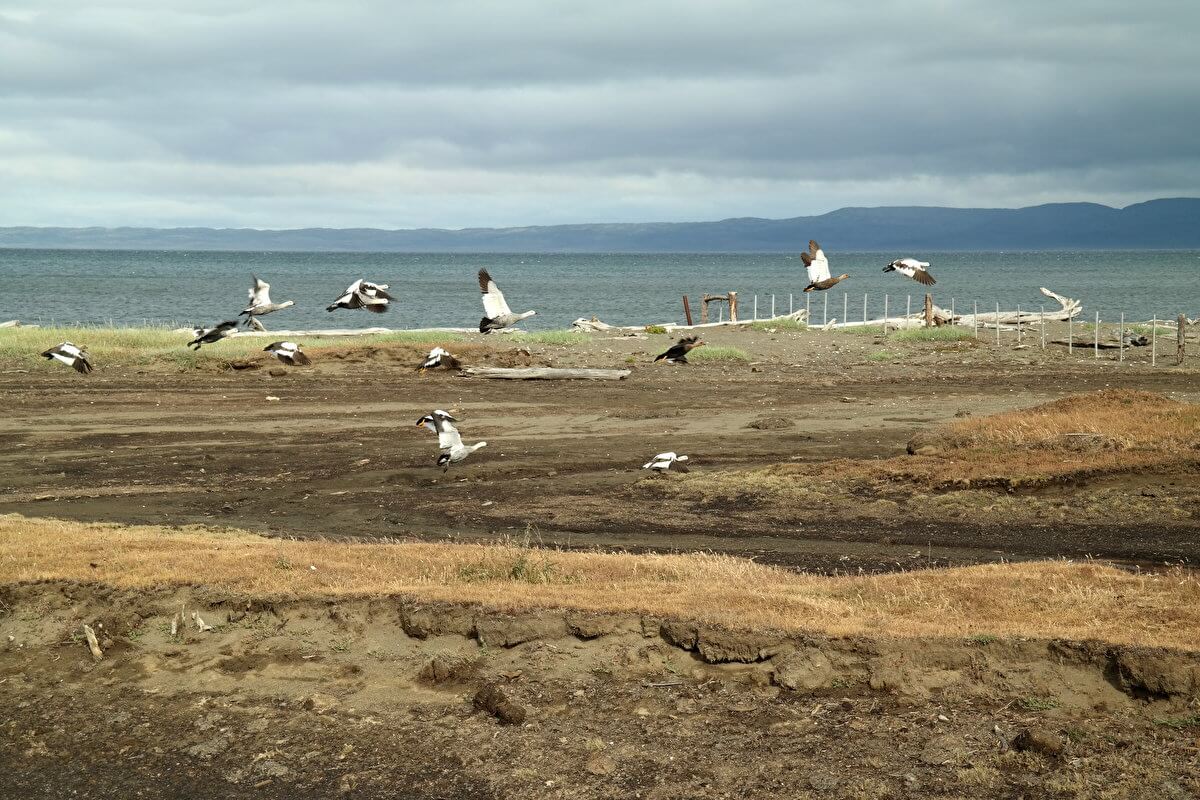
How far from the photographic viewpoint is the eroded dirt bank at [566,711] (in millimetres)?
6945

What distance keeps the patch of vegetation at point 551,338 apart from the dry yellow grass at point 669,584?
24757 mm

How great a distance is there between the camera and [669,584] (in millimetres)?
9703

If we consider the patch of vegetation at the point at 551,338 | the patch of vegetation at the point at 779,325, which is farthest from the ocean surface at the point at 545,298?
the patch of vegetation at the point at 551,338

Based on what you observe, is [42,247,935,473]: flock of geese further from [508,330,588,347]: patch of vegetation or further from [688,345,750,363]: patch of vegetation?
[508,330,588,347]: patch of vegetation

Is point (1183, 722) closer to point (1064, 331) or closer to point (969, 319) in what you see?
point (1064, 331)

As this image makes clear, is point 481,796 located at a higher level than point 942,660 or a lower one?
lower

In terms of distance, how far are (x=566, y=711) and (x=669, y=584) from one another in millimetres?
2084

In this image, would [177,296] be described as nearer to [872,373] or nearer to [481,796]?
[872,373]

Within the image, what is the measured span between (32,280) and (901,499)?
4313 inches

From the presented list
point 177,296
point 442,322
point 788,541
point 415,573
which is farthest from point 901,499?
point 177,296

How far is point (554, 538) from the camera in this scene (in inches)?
536

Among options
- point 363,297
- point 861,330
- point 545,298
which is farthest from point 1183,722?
point 545,298

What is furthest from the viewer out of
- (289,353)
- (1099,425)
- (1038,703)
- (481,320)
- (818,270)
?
(289,353)

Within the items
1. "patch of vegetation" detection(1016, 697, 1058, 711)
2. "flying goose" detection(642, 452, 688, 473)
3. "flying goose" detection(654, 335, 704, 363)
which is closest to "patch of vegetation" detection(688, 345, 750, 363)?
"flying goose" detection(654, 335, 704, 363)
